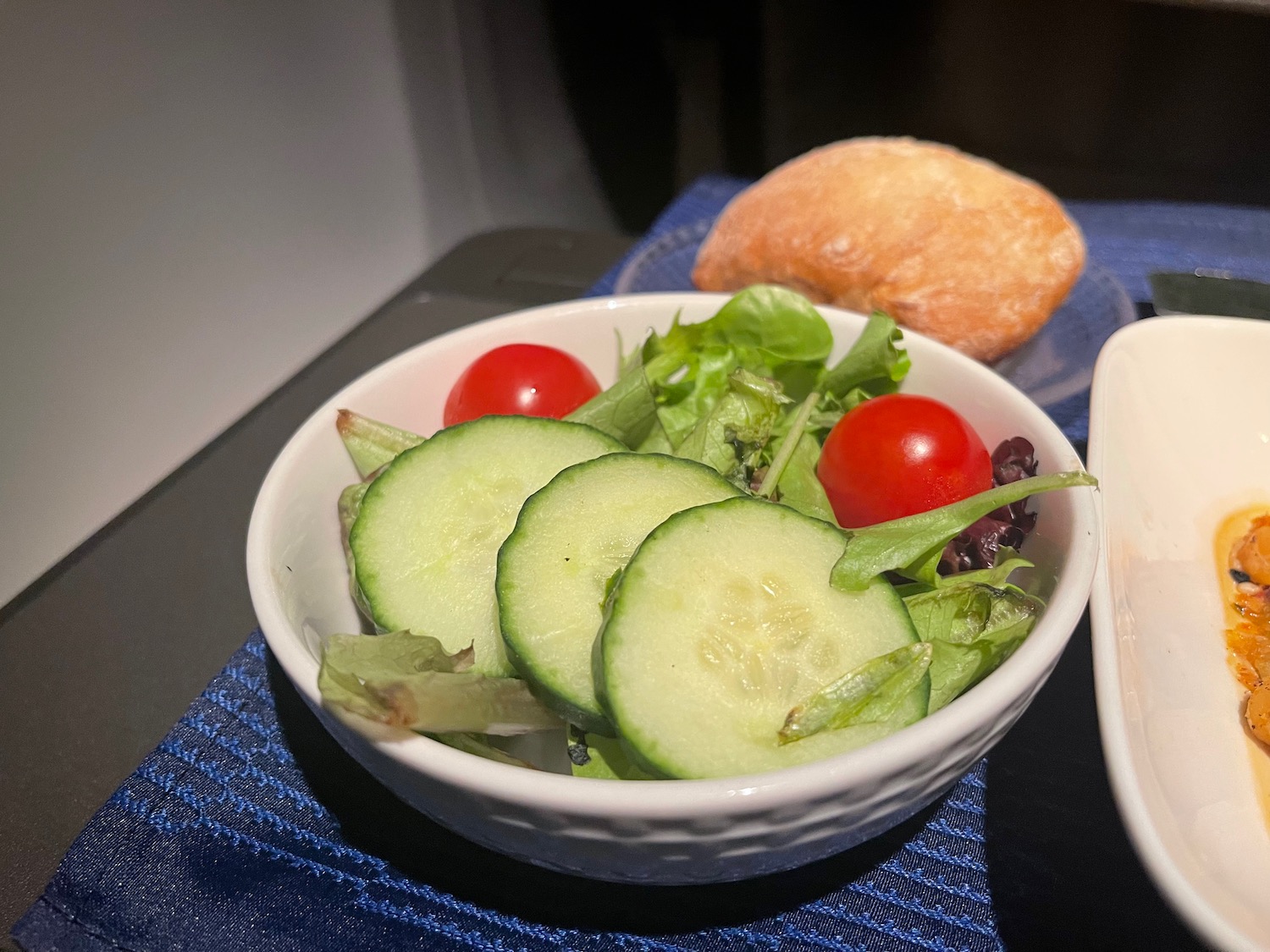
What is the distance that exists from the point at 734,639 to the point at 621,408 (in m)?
0.43

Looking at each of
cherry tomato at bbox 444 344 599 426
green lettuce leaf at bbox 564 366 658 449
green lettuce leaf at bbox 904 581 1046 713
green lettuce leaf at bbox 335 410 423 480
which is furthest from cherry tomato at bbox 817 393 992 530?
green lettuce leaf at bbox 335 410 423 480

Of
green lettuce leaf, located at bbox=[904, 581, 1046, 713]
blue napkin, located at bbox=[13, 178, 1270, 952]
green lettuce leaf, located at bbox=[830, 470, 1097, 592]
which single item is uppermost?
green lettuce leaf, located at bbox=[830, 470, 1097, 592]

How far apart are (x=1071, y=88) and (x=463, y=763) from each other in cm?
258

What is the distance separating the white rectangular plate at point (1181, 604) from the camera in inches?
25.9

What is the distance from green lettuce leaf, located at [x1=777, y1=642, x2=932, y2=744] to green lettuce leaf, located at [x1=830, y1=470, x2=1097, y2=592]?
0.08 meters

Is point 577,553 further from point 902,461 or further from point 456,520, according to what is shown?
point 902,461

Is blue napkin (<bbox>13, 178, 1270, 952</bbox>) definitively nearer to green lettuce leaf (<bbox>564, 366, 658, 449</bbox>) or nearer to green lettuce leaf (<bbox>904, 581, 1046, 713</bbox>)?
green lettuce leaf (<bbox>904, 581, 1046, 713</bbox>)

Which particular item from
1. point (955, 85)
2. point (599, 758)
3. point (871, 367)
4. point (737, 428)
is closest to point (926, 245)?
point (871, 367)

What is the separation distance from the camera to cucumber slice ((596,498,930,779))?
63cm

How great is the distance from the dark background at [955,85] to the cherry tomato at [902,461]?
1753 mm

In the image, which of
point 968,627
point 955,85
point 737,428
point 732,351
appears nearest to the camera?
point 968,627

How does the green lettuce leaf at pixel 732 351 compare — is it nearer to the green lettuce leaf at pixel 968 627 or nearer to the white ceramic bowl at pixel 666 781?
the white ceramic bowl at pixel 666 781

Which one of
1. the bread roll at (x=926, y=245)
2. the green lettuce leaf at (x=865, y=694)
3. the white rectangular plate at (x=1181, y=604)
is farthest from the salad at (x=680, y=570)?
the bread roll at (x=926, y=245)

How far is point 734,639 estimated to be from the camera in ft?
2.27
